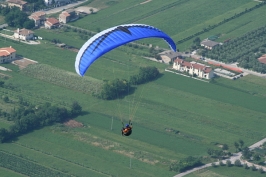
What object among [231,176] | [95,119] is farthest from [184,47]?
[231,176]

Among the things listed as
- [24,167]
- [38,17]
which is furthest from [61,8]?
[24,167]

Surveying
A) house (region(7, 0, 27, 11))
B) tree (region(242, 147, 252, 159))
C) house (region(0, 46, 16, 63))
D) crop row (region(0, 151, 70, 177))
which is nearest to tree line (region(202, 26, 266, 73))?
house (region(0, 46, 16, 63))

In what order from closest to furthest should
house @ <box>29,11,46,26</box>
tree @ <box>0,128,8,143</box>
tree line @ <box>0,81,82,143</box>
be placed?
tree @ <box>0,128,8,143</box>, tree line @ <box>0,81,82,143</box>, house @ <box>29,11,46,26</box>

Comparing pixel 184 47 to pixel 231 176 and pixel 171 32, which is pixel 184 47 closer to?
pixel 171 32

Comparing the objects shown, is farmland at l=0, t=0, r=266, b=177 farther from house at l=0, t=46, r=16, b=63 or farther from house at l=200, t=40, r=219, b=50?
house at l=200, t=40, r=219, b=50

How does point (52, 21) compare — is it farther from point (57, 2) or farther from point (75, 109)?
point (75, 109)

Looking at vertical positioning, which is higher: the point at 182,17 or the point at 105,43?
the point at 105,43
